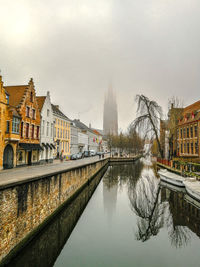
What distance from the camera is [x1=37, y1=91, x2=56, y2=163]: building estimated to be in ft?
84.2

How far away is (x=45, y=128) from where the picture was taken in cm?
2664

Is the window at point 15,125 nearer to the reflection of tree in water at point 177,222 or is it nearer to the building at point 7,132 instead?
the building at point 7,132

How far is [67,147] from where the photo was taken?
41250 mm

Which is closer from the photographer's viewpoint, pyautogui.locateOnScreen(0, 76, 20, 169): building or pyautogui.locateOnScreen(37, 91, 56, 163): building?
pyautogui.locateOnScreen(0, 76, 20, 169): building

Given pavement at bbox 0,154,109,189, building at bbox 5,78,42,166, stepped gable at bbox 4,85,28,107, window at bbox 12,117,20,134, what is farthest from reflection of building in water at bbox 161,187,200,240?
stepped gable at bbox 4,85,28,107

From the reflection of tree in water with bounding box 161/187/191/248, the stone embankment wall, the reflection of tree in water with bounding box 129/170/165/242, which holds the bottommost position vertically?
the reflection of tree in water with bounding box 129/170/165/242

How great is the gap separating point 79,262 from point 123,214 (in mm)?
5628

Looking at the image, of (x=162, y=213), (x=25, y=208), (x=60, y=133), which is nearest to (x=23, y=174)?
(x=25, y=208)

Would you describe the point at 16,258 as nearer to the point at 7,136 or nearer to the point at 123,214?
the point at 123,214

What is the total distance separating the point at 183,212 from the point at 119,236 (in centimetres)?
533

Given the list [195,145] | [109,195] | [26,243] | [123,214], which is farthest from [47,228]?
[195,145]

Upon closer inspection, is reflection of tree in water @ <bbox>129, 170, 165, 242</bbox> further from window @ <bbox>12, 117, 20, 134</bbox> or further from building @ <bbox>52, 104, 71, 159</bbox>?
building @ <bbox>52, 104, 71, 159</bbox>

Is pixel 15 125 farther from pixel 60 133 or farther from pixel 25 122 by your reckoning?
pixel 60 133

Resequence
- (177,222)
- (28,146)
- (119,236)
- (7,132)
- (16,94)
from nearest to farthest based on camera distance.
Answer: (119,236), (177,222), (7,132), (28,146), (16,94)
